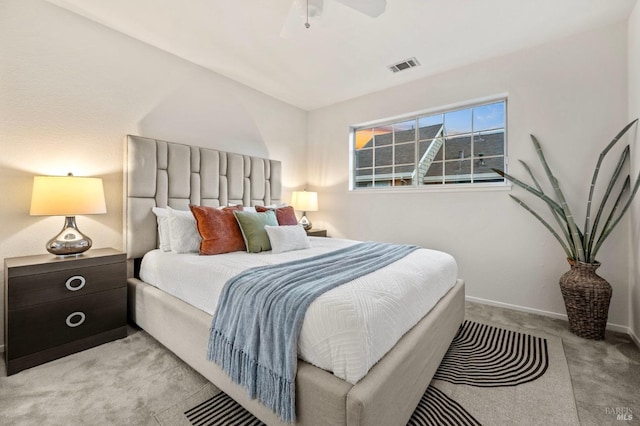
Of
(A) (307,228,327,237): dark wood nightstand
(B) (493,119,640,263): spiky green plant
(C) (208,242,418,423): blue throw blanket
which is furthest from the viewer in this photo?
(A) (307,228,327,237): dark wood nightstand

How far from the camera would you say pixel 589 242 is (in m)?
2.37

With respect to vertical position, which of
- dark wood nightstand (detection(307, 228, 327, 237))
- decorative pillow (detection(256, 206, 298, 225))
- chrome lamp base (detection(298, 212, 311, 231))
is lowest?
dark wood nightstand (detection(307, 228, 327, 237))

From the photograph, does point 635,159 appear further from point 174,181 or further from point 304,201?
point 174,181

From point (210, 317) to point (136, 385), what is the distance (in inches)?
23.7

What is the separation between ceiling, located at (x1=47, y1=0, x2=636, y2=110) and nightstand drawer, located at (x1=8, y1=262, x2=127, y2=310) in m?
2.14

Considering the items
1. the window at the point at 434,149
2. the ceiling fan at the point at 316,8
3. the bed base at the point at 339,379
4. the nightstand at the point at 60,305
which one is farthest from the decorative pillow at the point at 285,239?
the window at the point at 434,149

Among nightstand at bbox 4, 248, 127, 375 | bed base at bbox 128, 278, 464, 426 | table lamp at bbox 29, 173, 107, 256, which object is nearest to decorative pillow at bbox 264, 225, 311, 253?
bed base at bbox 128, 278, 464, 426

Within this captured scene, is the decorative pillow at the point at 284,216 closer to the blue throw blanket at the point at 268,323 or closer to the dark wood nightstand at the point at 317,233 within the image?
the dark wood nightstand at the point at 317,233

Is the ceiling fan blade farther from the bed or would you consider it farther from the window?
the window

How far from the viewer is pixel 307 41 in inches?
108

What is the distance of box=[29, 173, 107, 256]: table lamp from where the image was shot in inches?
78.0

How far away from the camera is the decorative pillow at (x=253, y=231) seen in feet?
8.03

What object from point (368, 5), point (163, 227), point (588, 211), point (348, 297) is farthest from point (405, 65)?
point (163, 227)

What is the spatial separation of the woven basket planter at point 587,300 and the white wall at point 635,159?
0.25 metres
